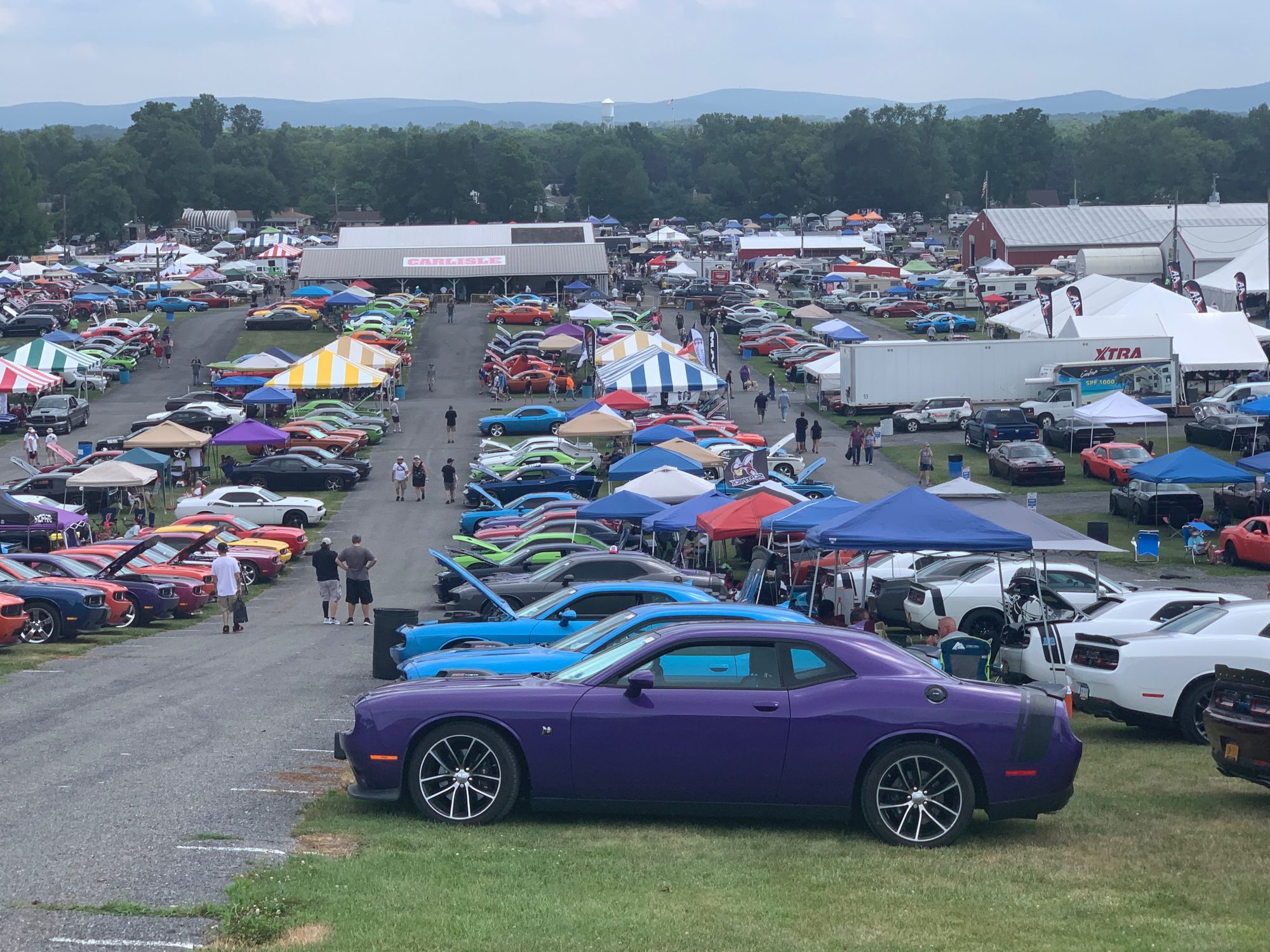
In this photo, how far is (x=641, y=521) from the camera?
25.7 m

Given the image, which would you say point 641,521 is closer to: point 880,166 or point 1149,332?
point 1149,332

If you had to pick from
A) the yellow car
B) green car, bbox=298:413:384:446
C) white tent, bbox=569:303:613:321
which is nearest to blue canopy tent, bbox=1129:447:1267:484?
the yellow car

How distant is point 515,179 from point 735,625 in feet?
Result: 426

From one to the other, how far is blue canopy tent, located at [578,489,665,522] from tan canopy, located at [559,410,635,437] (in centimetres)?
1240

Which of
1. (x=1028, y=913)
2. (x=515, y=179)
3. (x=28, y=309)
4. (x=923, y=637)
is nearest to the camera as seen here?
(x=1028, y=913)

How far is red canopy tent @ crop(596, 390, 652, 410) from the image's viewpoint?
42969 millimetres

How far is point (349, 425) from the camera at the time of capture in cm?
4622

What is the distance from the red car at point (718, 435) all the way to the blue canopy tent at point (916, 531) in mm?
23746

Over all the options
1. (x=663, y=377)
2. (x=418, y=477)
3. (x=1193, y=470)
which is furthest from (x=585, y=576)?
(x=663, y=377)

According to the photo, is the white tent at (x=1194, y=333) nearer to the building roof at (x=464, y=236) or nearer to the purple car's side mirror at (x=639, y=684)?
the purple car's side mirror at (x=639, y=684)

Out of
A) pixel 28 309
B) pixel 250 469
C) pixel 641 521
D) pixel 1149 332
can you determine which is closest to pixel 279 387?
pixel 250 469

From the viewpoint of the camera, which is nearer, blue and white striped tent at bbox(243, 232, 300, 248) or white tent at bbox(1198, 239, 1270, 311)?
white tent at bbox(1198, 239, 1270, 311)

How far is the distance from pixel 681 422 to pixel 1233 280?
37.8 meters

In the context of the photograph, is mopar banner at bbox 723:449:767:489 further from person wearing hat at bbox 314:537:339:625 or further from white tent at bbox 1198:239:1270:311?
white tent at bbox 1198:239:1270:311
